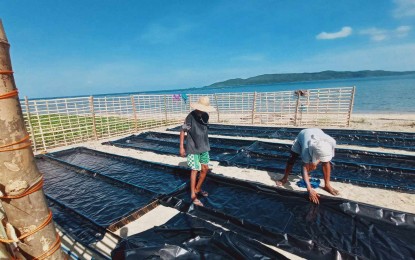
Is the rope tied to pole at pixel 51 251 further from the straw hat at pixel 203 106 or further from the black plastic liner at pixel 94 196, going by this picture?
the straw hat at pixel 203 106

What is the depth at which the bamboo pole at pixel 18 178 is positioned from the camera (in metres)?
0.84

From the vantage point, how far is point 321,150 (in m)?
2.90

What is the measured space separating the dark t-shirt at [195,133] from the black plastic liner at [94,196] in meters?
1.10

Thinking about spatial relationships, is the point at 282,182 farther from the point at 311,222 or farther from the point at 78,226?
the point at 78,226

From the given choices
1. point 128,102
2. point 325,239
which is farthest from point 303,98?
point 325,239

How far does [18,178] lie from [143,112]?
1077 cm

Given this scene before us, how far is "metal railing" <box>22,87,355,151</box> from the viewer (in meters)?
7.82

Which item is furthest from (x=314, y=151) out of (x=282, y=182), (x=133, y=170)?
(x=133, y=170)

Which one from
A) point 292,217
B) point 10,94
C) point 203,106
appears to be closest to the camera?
point 10,94

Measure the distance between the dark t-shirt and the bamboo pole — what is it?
227 centimetres

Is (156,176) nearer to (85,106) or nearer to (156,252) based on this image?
(156,252)

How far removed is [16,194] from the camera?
88 cm

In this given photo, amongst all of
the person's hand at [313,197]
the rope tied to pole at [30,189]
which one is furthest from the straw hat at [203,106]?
the rope tied to pole at [30,189]

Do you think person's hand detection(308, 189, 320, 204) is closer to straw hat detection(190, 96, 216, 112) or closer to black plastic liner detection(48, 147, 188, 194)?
straw hat detection(190, 96, 216, 112)
